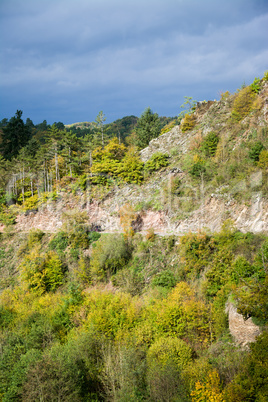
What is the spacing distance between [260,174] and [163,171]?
1718 centimetres

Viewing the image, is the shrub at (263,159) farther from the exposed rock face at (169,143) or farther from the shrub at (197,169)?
the exposed rock face at (169,143)

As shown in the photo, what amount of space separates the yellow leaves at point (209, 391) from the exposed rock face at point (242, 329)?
3728 mm

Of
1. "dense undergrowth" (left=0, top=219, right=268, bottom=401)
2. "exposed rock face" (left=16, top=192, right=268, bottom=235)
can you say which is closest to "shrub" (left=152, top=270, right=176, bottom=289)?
"dense undergrowth" (left=0, top=219, right=268, bottom=401)

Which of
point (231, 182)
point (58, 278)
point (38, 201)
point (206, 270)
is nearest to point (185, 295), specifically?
point (206, 270)

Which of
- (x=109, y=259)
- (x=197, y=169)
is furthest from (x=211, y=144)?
(x=109, y=259)

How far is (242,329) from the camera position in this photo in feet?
59.3

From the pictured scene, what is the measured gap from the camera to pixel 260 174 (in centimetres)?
2916

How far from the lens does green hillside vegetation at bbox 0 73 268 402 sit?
646 inches

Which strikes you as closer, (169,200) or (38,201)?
(169,200)

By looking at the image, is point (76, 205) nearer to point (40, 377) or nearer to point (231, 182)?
point (231, 182)

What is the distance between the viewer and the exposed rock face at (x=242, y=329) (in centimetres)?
1737

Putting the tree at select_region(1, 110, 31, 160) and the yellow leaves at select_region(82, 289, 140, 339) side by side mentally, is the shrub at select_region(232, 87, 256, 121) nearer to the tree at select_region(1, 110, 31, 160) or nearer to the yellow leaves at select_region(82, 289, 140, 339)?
the yellow leaves at select_region(82, 289, 140, 339)

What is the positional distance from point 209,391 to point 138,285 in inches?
645

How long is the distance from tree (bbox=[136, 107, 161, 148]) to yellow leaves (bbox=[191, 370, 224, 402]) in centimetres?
4638
